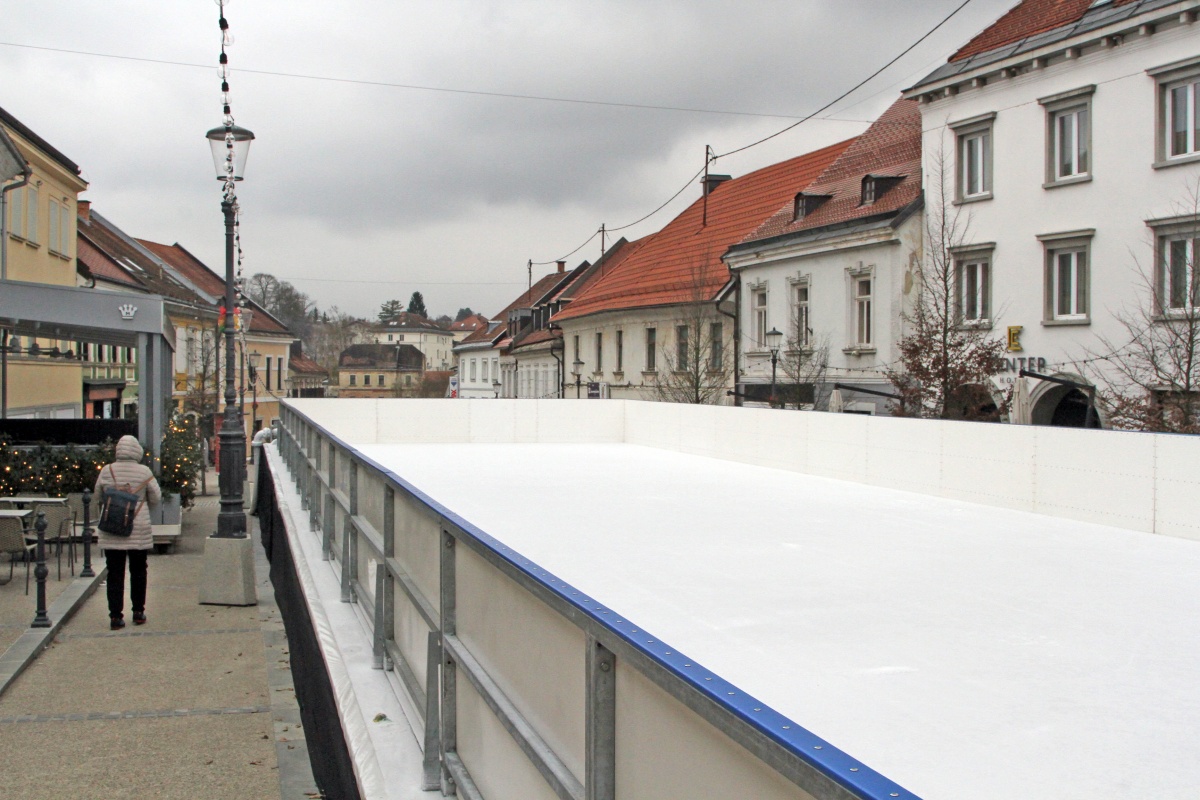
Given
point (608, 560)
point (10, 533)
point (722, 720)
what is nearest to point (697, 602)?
point (608, 560)

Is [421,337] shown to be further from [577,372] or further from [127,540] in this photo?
[127,540]

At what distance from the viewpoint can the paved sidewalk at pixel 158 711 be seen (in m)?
6.84

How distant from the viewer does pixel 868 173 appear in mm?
32125

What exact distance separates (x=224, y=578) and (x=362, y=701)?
24.4 feet

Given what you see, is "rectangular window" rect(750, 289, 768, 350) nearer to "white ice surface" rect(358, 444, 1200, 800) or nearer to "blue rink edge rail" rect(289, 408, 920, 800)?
"white ice surface" rect(358, 444, 1200, 800)

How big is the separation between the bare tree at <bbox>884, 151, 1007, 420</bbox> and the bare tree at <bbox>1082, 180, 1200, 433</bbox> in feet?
7.47

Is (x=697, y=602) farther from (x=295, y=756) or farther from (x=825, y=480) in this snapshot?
(x=825, y=480)

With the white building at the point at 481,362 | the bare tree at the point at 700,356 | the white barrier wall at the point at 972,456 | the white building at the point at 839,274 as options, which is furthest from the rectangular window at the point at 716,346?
the white building at the point at 481,362

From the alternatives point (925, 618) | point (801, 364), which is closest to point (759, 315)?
point (801, 364)

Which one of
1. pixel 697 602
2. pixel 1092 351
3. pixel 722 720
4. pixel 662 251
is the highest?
pixel 662 251

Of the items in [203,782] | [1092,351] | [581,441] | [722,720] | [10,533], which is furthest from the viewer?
[581,441]

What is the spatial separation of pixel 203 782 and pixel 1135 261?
20.4 metres

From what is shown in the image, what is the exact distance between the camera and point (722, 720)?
1.91 m

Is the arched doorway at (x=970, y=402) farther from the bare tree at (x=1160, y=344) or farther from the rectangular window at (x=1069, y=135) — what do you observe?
the rectangular window at (x=1069, y=135)
